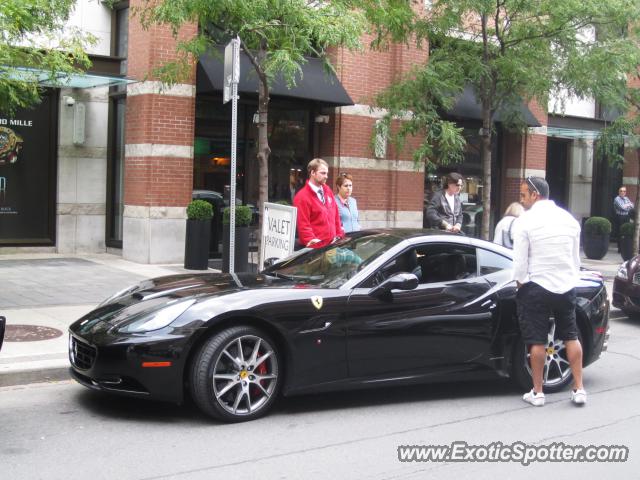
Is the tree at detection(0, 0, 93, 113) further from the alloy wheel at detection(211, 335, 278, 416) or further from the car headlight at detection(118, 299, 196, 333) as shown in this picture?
the alloy wheel at detection(211, 335, 278, 416)

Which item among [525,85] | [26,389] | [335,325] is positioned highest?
[525,85]

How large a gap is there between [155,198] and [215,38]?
326 cm

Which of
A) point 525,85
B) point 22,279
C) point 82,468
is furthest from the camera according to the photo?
point 525,85

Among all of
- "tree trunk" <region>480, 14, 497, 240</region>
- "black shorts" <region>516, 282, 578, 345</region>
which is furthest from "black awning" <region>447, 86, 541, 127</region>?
"black shorts" <region>516, 282, 578, 345</region>

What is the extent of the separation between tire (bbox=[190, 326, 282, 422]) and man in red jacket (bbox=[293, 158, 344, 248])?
3.22 m

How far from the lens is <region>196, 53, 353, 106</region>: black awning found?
565 inches

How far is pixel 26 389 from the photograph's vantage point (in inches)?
270

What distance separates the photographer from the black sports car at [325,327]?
5.76 metres

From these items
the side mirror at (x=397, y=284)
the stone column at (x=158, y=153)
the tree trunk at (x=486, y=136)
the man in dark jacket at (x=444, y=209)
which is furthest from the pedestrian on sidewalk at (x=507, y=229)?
the stone column at (x=158, y=153)

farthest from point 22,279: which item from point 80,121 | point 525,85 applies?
point 525,85

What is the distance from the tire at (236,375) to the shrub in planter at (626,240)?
1537 cm

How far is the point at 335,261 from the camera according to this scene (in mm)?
6914

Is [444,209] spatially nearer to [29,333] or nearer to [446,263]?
[446,263]

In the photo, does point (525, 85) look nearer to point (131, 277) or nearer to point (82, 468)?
point (131, 277)
